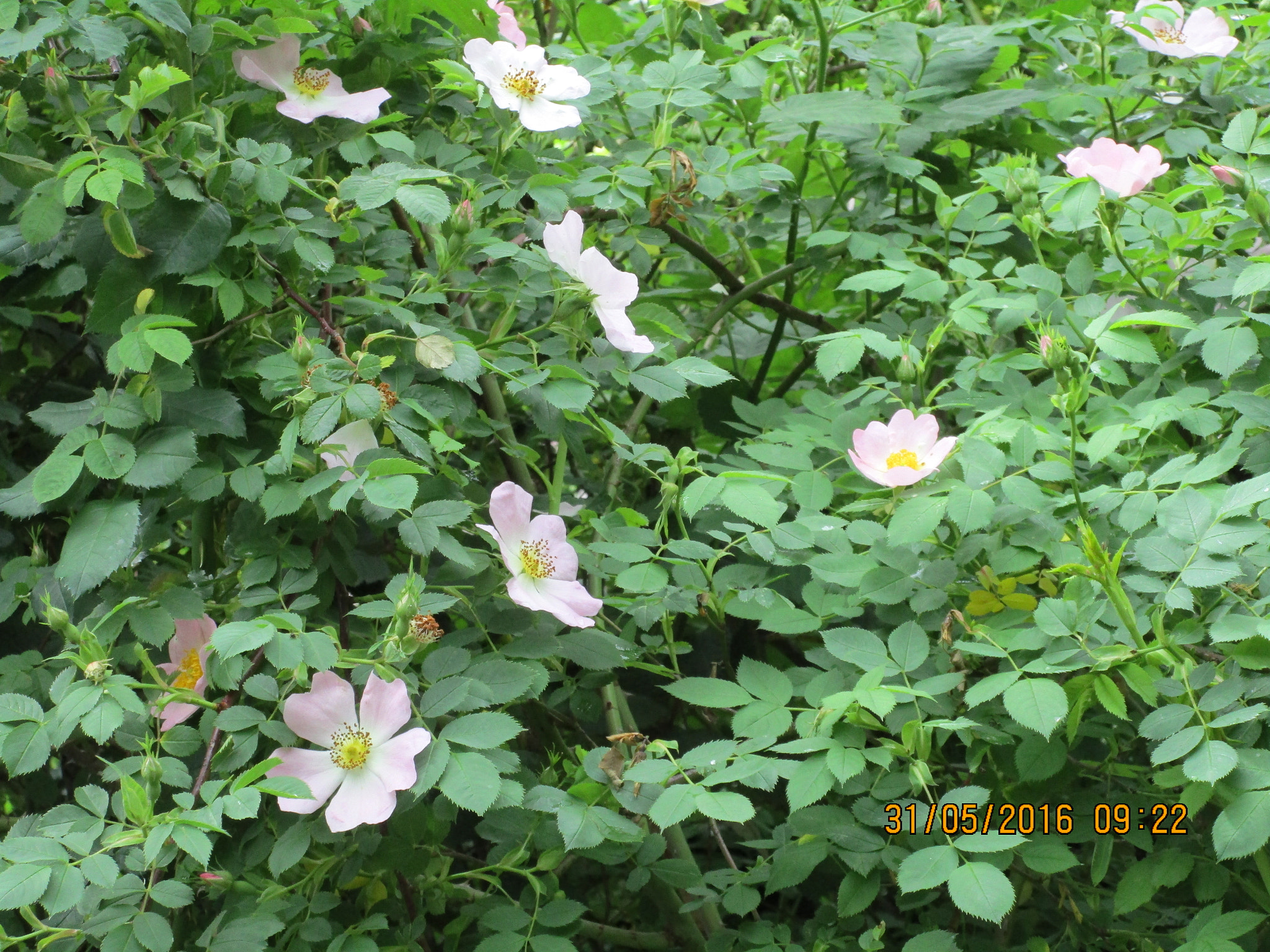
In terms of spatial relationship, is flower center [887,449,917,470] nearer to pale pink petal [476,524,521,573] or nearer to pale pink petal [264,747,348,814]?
pale pink petal [476,524,521,573]

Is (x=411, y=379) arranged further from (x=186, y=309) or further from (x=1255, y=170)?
(x=1255, y=170)

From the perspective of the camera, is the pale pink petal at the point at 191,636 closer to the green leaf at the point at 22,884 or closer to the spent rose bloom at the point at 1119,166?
the green leaf at the point at 22,884

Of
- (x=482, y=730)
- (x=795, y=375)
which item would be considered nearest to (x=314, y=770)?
(x=482, y=730)

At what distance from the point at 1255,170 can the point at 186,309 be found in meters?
1.20

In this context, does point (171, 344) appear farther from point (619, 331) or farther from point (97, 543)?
point (619, 331)

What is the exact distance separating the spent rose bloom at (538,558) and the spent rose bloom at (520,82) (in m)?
0.41

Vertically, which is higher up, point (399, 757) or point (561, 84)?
point (561, 84)

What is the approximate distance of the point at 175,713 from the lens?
1.01 meters

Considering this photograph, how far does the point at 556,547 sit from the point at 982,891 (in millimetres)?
477

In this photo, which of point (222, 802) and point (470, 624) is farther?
point (470, 624)

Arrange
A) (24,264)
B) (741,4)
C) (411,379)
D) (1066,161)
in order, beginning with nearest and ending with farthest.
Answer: (411,379), (24,264), (1066,161), (741,4)

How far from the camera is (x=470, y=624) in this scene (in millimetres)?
1061

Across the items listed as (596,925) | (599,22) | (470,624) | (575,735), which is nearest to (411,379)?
(470,624)

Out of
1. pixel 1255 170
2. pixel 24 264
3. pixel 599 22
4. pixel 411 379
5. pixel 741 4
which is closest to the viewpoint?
pixel 411 379
